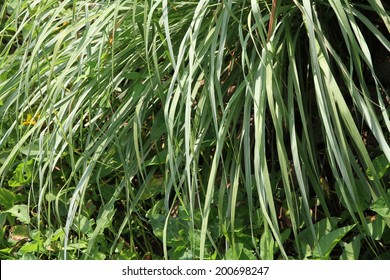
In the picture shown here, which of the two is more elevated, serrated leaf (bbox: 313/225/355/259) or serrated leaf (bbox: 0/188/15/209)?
serrated leaf (bbox: 313/225/355/259)

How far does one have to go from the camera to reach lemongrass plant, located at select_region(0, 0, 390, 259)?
4.87ft

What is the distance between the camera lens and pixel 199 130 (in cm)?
160

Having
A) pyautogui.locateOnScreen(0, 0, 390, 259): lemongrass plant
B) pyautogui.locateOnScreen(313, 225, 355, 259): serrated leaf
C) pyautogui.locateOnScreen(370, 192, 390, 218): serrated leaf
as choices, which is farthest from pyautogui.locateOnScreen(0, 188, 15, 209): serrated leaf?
pyautogui.locateOnScreen(370, 192, 390, 218): serrated leaf

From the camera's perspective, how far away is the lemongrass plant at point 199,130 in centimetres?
148

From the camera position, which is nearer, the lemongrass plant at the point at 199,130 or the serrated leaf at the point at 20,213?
the lemongrass plant at the point at 199,130

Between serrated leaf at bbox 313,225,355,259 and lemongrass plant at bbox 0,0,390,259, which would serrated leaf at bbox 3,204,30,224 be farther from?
serrated leaf at bbox 313,225,355,259

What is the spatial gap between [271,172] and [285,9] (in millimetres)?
392

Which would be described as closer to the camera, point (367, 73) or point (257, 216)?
point (257, 216)

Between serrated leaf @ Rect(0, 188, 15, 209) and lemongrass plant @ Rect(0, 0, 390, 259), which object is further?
serrated leaf @ Rect(0, 188, 15, 209)

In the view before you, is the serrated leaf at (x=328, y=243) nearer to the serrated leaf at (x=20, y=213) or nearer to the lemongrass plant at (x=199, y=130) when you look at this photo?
the lemongrass plant at (x=199, y=130)

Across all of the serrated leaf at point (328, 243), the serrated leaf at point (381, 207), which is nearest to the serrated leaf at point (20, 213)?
the serrated leaf at point (328, 243)

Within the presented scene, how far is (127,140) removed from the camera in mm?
1729
